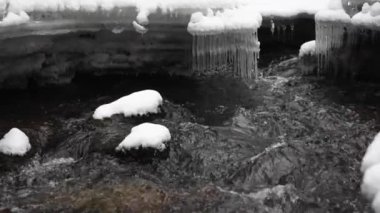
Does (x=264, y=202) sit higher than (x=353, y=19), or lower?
lower

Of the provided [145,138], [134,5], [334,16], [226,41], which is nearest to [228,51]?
[226,41]

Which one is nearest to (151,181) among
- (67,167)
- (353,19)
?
(67,167)

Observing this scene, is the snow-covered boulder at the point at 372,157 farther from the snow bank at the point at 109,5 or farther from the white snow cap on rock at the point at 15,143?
the snow bank at the point at 109,5

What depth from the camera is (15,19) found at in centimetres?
873

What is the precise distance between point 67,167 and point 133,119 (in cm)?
171

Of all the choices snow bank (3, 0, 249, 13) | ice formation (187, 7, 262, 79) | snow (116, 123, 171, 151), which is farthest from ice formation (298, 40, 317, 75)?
snow (116, 123, 171, 151)

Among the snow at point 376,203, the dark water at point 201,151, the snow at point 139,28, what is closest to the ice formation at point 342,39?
the dark water at point 201,151

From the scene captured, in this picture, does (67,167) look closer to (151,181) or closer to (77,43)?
(151,181)

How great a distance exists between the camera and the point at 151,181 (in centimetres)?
667

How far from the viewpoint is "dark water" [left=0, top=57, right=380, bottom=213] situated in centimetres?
618

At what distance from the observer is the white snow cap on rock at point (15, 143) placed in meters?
7.31

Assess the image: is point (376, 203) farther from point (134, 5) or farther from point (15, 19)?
point (15, 19)

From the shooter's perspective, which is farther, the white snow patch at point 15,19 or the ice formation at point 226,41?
the ice formation at point 226,41

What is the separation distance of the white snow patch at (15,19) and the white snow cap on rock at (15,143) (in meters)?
2.33
